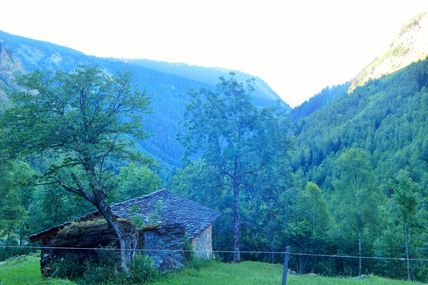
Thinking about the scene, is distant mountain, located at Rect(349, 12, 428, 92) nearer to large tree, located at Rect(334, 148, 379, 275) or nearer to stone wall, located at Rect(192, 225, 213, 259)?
large tree, located at Rect(334, 148, 379, 275)

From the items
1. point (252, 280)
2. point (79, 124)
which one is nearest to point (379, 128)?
point (252, 280)

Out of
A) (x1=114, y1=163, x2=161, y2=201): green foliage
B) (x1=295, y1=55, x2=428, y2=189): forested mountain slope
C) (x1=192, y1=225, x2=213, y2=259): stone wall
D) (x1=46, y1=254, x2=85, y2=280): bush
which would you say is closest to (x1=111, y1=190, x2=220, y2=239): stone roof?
(x1=192, y1=225, x2=213, y2=259): stone wall

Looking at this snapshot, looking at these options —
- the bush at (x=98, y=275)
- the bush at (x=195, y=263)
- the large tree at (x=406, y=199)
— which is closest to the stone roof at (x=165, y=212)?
the bush at (x=195, y=263)

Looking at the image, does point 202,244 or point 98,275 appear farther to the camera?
point 202,244

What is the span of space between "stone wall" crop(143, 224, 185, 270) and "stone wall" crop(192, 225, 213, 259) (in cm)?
458

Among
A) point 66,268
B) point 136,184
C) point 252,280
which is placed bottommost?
point 252,280

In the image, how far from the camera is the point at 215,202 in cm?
4203

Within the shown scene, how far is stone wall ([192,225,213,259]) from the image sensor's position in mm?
29592

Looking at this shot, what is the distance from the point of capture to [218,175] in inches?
1570

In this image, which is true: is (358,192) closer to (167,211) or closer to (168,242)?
(167,211)

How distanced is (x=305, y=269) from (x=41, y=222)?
3285cm

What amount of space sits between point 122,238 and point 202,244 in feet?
42.7

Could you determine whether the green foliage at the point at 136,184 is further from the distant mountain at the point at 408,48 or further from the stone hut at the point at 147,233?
the distant mountain at the point at 408,48

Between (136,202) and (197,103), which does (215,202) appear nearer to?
(197,103)
